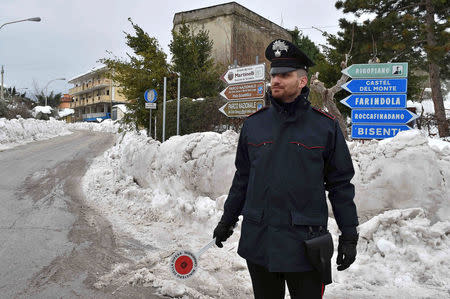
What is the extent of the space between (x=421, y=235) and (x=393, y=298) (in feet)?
3.46

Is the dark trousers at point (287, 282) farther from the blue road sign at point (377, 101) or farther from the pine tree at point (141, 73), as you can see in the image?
the pine tree at point (141, 73)

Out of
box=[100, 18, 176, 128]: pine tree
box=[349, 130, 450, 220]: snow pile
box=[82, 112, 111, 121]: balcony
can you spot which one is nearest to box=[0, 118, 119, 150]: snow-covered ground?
box=[100, 18, 176, 128]: pine tree

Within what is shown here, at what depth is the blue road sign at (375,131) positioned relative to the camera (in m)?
6.16

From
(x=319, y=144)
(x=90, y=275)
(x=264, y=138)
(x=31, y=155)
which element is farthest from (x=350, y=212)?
(x=31, y=155)

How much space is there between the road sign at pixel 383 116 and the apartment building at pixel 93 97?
48.6m

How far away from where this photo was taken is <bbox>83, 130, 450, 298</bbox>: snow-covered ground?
137 inches

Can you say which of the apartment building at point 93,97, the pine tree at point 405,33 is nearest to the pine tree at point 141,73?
the pine tree at point 405,33

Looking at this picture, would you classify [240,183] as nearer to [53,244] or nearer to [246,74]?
[53,244]

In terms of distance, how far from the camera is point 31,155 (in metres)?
13.8

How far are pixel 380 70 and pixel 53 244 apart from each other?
594cm

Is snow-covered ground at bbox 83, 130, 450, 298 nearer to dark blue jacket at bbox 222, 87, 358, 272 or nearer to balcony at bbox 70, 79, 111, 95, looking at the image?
dark blue jacket at bbox 222, 87, 358, 272

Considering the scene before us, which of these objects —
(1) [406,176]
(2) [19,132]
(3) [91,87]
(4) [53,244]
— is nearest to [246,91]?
(1) [406,176]

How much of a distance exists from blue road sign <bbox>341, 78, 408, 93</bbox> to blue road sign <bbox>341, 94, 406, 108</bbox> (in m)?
0.09

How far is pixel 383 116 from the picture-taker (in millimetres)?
6230
